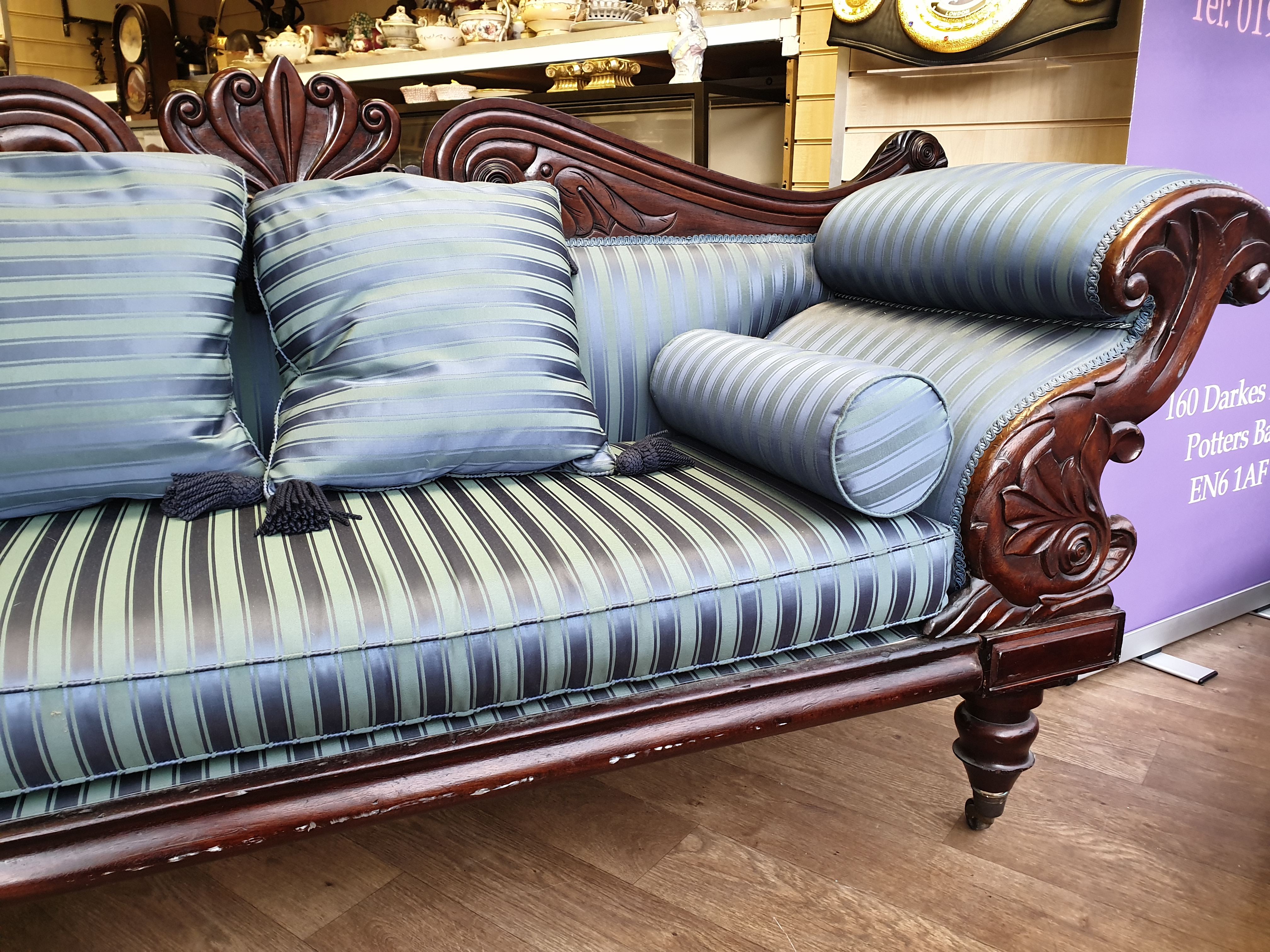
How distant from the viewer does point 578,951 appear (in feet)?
3.61

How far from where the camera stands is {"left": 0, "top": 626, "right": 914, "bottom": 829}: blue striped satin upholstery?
87cm

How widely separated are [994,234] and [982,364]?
18 centimetres

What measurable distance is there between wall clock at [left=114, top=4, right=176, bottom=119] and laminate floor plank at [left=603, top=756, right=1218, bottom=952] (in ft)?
13.3

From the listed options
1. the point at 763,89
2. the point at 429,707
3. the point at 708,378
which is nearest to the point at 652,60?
the point at 763,89

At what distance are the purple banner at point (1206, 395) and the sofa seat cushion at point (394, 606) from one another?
0.82m

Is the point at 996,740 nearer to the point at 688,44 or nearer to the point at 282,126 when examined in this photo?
the point at 282,126

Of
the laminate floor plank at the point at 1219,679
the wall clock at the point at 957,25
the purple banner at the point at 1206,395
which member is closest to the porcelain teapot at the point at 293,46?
the wall clock at the point at 957,25

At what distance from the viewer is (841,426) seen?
1.03 m

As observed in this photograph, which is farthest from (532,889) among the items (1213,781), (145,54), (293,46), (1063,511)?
(145,54)

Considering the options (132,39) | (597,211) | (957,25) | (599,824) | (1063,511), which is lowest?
(599,824)

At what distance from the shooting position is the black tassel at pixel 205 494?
109 cm

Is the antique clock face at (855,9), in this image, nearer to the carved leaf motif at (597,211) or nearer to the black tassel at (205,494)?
the carved leaf motif at (597,211)

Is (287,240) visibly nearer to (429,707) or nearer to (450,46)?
(429,707)

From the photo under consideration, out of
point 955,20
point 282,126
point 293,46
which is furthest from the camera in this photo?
point 293,46
